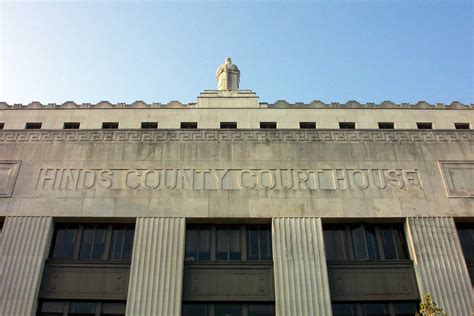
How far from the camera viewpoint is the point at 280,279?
2088cm

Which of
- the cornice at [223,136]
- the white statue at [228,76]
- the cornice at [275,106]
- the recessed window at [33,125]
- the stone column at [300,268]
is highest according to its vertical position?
the white statue at [228,76]

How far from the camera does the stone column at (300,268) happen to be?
Answer: 20219 millimetres

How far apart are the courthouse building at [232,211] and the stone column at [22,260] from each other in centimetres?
6

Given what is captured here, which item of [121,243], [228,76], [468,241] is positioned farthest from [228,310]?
[228,76]

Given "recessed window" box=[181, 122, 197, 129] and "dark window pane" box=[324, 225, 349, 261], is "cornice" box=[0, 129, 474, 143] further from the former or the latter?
"dark window pane" box=[324, 225, 349, 261]

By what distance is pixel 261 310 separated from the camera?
20734 millimetres

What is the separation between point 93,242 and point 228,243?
704cm

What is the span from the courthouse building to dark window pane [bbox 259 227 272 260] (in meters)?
0.07

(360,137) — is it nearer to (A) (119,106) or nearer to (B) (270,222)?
(B) (270,222)

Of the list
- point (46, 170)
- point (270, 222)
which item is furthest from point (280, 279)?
point (46, 170)

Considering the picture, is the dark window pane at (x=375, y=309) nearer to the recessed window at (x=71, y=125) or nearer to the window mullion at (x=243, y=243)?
the window mullion at (x=243, y=243)

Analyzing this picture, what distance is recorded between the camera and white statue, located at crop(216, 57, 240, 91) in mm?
30312

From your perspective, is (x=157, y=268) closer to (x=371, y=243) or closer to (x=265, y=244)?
(x=265, y=244)

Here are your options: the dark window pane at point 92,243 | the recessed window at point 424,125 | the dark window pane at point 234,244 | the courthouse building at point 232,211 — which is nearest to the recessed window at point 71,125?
the courthouse building at point 232,211
